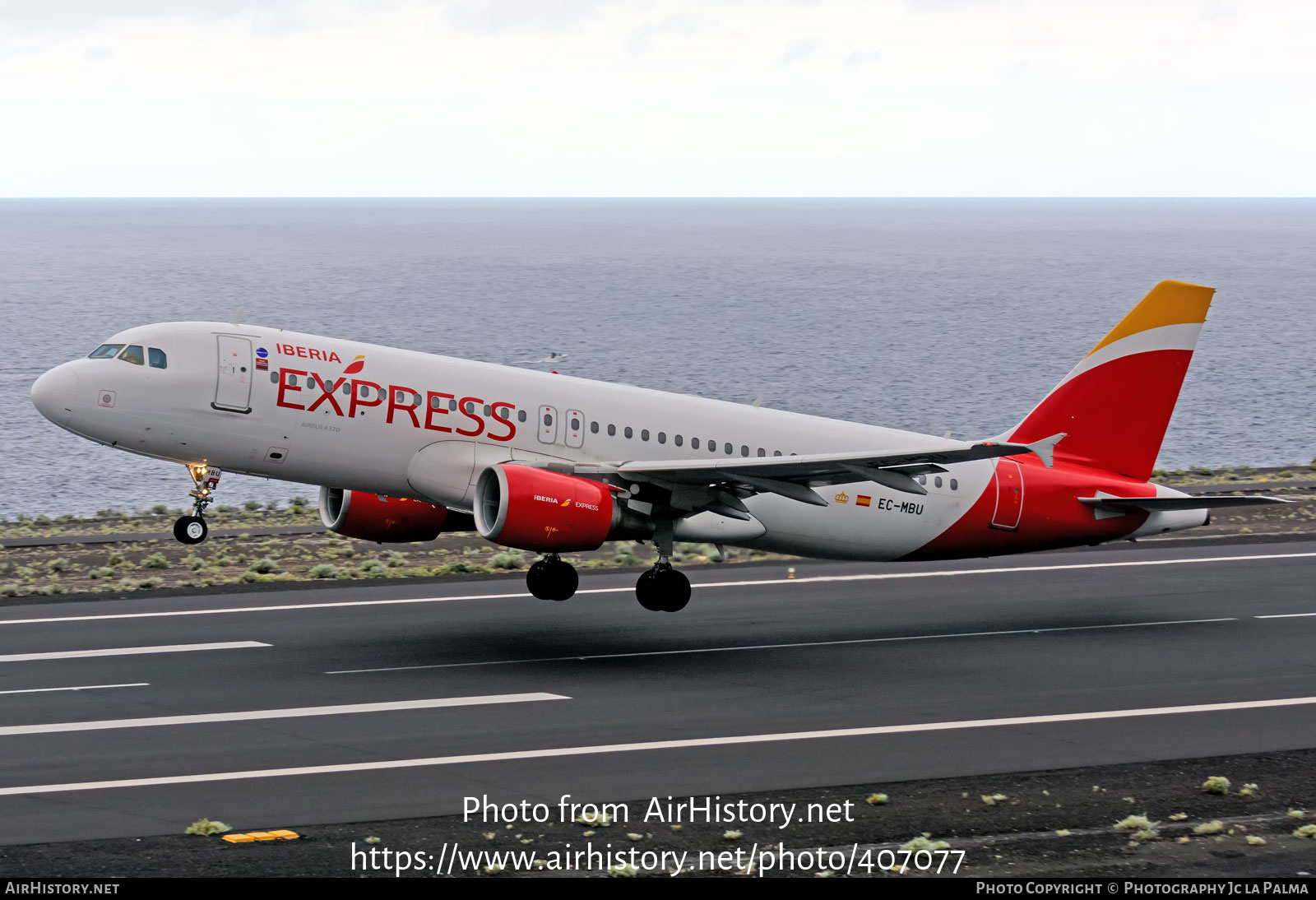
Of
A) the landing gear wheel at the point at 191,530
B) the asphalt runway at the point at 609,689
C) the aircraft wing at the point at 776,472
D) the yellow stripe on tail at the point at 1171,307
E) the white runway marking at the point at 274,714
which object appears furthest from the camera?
the yellow stripe on tail at the point at 1171,307

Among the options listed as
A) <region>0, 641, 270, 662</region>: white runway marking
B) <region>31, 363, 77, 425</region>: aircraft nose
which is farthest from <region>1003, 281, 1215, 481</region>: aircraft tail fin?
<region>31, 363, 77, 425</region>: aircraft nose

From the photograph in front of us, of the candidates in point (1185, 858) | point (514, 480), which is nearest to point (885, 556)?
point (514, 480)

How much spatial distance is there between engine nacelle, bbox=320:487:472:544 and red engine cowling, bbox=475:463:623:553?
11.7 feet

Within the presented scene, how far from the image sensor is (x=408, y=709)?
22922 mm

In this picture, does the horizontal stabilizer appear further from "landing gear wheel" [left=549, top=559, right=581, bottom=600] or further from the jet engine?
the jet engine

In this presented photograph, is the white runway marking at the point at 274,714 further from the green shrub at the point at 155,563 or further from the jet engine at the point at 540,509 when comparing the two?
the green shrub at the point at 155,563

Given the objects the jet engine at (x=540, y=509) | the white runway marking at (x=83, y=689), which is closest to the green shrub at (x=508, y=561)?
the jet engine at (x=540, y=509)

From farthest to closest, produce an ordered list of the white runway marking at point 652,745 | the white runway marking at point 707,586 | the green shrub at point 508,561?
the green shrub at point 508,561
the white runway marking at point 707,586
the white runway marking at point 652,745

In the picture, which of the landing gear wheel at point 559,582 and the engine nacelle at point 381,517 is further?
the engine nacelle at point 381,517

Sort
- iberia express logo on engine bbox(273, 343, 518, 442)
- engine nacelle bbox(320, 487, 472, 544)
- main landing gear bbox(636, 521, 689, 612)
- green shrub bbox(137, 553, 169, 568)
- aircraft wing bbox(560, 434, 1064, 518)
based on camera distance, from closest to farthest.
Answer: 1. aircraft wing bbox(560, 434, 1064, 518)
2. iberia express logo on engine bbox(273, 343, 518, 442)
3. main landing gear bbox(636, 521, 689, 612)
4. engine nacelle bbox(320, 487, 472, 544)
5. green shrub bbox(137, 553, 169, 568)

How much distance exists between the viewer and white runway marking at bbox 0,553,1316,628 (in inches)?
1185

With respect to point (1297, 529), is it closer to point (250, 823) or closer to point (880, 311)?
Answer: point (250, 823)

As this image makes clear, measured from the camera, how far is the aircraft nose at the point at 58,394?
2570 centimetres

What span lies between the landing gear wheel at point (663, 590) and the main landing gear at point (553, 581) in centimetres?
145
